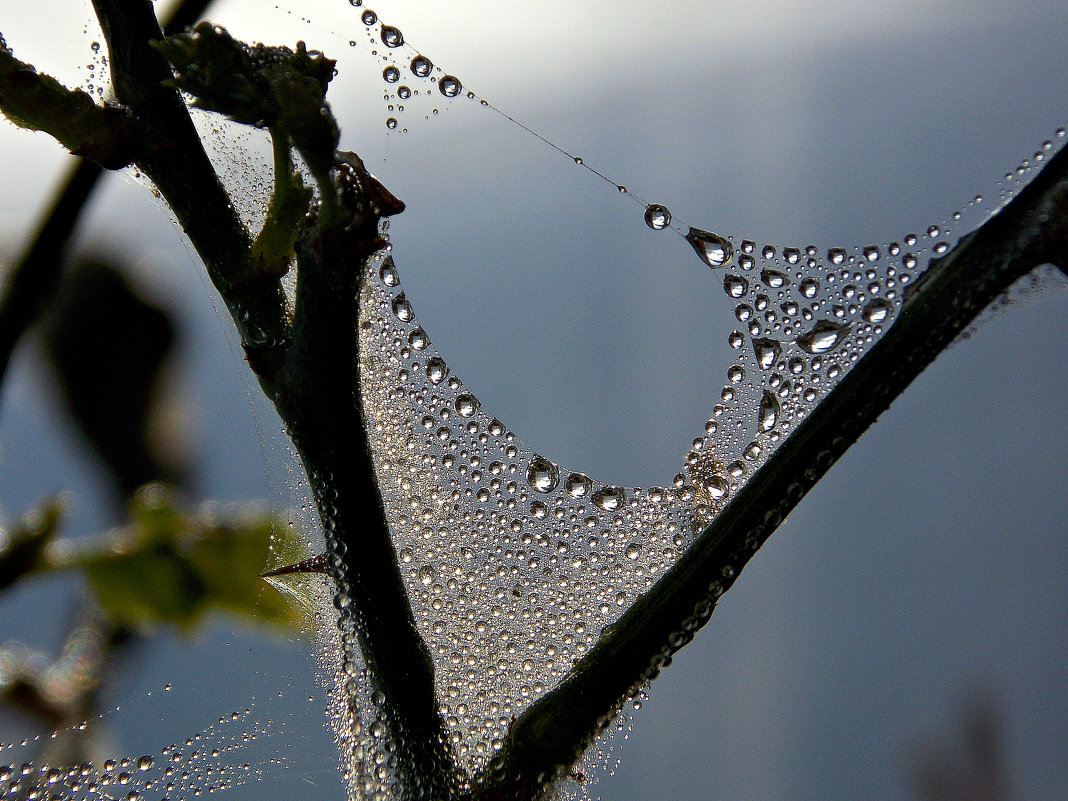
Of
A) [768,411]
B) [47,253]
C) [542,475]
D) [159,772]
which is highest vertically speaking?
[768,411]

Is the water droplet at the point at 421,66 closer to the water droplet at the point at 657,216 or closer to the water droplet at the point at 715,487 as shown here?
the water droplet at the point at 657,216

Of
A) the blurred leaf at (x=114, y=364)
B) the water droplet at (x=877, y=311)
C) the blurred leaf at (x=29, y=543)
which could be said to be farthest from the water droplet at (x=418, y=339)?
the blurred leaf at (x=114, y=364)

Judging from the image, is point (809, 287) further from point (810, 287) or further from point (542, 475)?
point (542, 475)

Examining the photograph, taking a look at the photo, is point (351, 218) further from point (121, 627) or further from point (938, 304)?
point (121, 627)

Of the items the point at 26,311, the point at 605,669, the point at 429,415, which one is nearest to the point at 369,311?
the point at 429,415

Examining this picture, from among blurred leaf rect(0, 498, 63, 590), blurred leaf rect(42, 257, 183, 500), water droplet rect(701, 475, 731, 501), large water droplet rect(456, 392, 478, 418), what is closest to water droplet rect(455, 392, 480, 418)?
large water droplet rect(456, 392, 478, 418)

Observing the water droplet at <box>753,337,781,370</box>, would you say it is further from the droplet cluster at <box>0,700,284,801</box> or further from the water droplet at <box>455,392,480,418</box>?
the droplet cluster at <box>0,700,284,801</box>

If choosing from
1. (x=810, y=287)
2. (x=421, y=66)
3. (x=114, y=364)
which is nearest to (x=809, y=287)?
(x=810, y=287)
